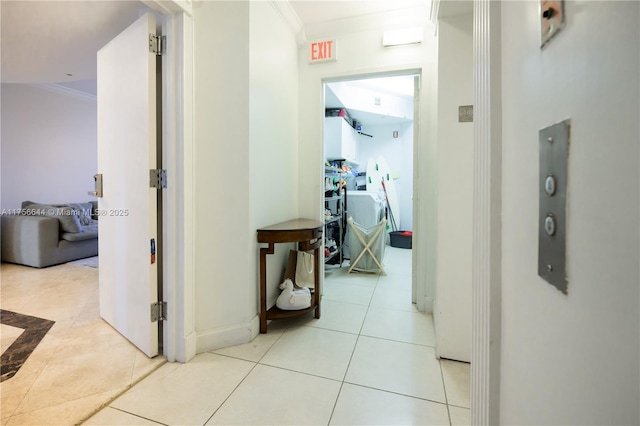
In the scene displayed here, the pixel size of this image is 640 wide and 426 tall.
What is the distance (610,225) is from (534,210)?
0.18 metres

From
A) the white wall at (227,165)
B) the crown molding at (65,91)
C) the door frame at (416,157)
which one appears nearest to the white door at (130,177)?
the white wall at (227,165)

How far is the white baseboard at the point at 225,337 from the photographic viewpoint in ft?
5.74

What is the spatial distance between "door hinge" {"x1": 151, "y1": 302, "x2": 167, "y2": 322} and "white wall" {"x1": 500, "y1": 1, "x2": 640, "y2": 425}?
5.87 feet

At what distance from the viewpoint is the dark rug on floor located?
5.15 feet

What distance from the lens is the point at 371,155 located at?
20.0ft

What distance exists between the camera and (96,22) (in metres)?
2.26

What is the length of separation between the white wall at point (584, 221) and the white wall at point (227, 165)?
1.57 metres

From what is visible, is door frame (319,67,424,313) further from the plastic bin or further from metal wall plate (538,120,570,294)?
the plastic bin

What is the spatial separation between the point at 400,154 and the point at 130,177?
5265 mm

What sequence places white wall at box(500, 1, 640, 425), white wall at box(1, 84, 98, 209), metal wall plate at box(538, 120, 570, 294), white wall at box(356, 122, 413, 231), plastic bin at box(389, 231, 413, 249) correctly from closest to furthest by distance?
white wall at box(500, 1, 640, 425), metal wall plate at box(538, 120, 570, 294), white wall at box(1, 84, 98, 209), plastic bin at box(389, 231, 413, 249), white wall at box(356, 122, 413, 231)

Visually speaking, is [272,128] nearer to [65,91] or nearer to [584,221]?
[584,221]

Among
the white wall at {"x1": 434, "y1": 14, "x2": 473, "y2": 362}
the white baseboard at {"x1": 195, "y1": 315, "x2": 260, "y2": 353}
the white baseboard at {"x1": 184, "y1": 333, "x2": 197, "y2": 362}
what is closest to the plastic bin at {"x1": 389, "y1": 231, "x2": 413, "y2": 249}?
the white wall at {"x1": 434, "y1": 14, "x2": 473, "y2": 362}

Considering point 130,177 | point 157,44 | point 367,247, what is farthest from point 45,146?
point 367,247

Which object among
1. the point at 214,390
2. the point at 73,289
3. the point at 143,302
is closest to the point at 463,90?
the point at 214,390
